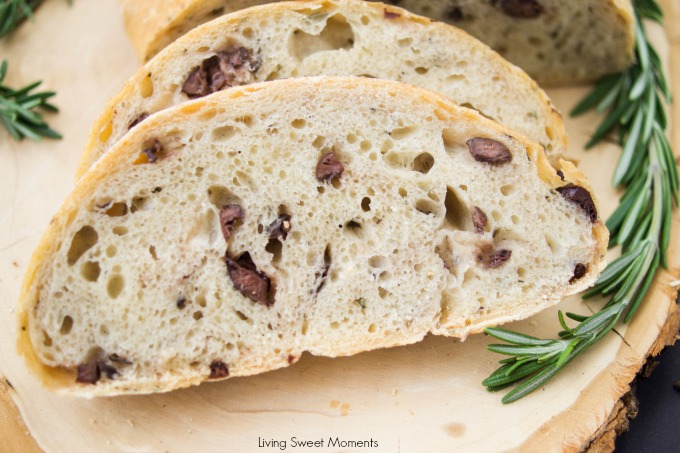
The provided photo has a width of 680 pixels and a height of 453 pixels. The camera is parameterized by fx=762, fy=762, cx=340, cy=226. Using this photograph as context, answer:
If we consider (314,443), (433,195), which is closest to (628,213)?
(433,195)

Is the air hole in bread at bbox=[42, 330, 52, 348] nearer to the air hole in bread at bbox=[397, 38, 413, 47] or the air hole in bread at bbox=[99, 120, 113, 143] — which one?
the air hole in bread at bbox=[99, 120, 113, 143]

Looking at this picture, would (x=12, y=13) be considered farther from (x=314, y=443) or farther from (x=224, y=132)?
(x=314, y=443)

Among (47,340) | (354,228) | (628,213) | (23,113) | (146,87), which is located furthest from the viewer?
(23,113)

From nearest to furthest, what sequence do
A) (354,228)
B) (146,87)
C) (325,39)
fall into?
1. (354,228)
2. (146,87)
3. (325,39)

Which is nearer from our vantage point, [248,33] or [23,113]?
[248,33]

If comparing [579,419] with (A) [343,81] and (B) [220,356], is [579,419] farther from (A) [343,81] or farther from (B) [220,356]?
(A) [343,81]

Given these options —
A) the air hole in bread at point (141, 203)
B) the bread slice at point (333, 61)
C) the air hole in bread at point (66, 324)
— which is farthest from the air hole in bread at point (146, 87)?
the air hole in bread at point (66, 324)
